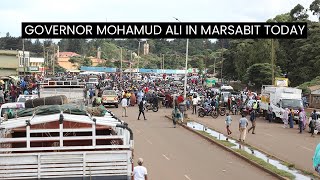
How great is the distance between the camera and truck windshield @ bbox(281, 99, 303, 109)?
34.0 m

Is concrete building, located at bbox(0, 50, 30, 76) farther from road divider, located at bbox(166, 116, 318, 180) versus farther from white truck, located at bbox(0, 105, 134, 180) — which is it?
white truck, located at bbox(0, 105, 134, 180)

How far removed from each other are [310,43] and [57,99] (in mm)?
47174

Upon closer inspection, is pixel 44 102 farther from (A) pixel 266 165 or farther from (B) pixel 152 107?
(B) pixel 152 107

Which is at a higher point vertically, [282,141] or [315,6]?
[315,6]

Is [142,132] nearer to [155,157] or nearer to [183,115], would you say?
[183,115]

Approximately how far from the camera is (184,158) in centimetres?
1833

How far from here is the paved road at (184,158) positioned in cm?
1540

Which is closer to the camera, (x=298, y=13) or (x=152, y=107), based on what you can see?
(x=152, y=107)

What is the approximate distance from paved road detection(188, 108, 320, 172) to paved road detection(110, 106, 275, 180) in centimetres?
206

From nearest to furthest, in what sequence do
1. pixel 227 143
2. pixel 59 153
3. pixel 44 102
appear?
pixel 59 153 < pixel 44 102 < pixel 227 143

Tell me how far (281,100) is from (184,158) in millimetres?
18008

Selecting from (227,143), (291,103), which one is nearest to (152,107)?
(291,103)

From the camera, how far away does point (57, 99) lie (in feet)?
51.1

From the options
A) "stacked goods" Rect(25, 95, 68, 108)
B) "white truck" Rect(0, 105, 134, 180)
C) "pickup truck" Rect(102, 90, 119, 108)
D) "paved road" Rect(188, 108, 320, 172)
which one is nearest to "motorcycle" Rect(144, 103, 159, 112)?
"pickup truck" Rect(102, 90, 119, 108)
